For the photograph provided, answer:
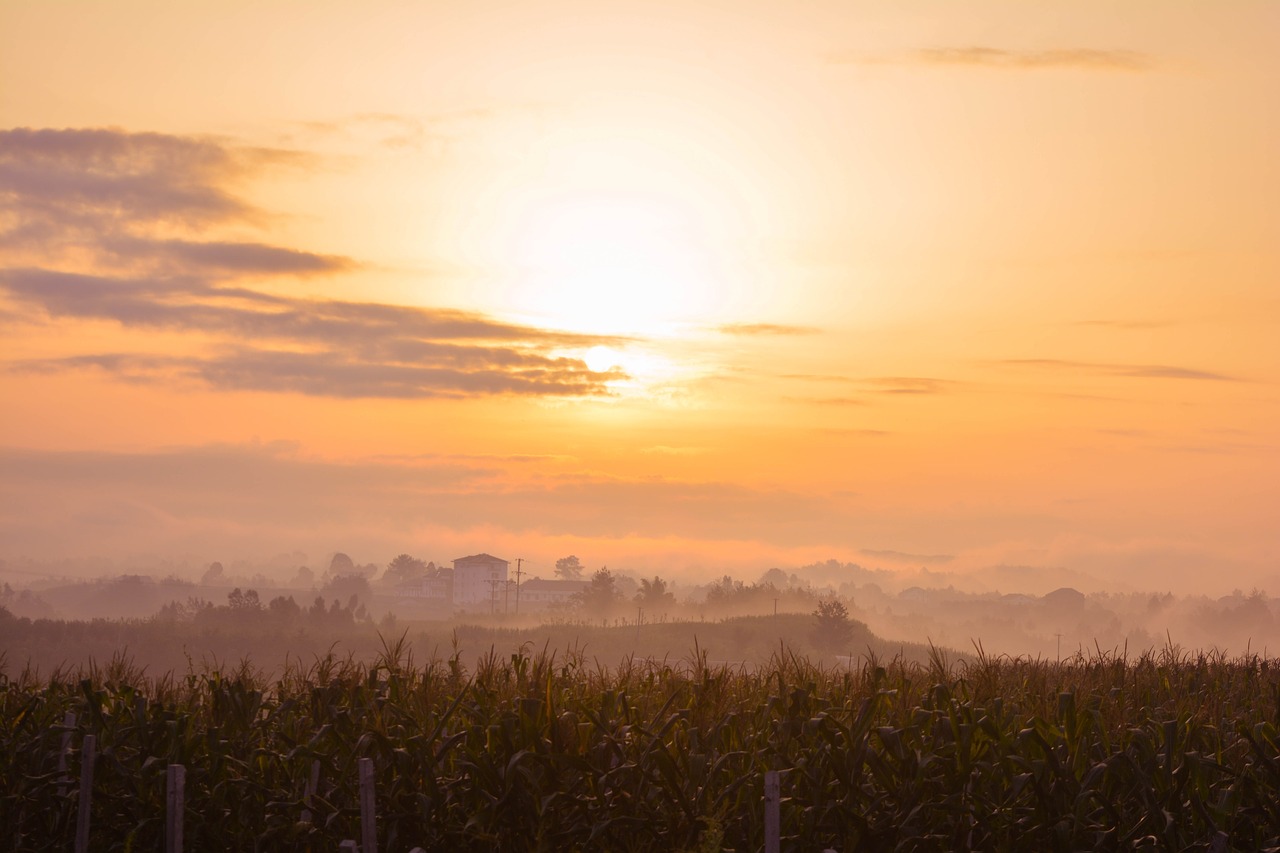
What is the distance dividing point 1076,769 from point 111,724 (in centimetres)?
1166

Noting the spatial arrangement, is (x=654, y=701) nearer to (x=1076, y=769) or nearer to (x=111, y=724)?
(x=1076, y=769)

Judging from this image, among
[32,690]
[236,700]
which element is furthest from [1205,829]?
[32,690]

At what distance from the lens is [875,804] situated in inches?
465

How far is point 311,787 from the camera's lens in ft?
41.4

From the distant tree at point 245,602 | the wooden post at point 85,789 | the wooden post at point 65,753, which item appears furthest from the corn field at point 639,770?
the distant tree at point 245,602

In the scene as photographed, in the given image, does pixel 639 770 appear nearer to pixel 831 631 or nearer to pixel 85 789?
pixel 85 789

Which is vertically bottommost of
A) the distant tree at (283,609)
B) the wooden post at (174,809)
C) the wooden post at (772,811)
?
the distant tree at (283,609)

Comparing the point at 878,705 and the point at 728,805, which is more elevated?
the point at 878,705

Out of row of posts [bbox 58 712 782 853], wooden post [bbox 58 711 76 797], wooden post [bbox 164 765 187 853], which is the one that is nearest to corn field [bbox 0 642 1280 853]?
wooden post [bbox 58 711 76 797]

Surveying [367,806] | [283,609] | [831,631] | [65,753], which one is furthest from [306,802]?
[283,609]

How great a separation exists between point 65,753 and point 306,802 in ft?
11.9

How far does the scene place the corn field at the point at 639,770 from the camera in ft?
38.7

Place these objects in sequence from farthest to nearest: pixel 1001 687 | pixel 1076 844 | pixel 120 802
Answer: pixel 1001 687, pixel 120 802, pixel 1076 844

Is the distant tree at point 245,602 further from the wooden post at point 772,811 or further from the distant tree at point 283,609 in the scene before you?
the wooden post at point 772,811
